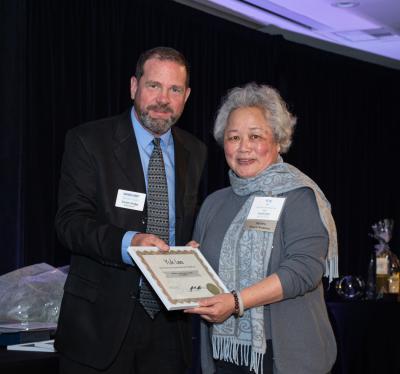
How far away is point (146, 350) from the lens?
2.67 m

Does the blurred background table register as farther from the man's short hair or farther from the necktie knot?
the man's short hair

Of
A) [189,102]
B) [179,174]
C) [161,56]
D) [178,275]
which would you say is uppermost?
[189,102]

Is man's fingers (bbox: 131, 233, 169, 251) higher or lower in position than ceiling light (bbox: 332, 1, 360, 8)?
lower

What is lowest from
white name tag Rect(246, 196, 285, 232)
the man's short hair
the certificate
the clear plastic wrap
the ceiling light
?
the clear plastic wrap

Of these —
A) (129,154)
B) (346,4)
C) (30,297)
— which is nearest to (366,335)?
(30,297)

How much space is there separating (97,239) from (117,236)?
0.23 feet

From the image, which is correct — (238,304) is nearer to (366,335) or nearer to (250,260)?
(250,260)

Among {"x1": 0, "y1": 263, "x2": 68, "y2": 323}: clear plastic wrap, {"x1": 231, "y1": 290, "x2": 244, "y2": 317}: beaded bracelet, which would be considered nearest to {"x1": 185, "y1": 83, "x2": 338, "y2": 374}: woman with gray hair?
{"x1": 231, "y1": 290, "x2": 244, "y2": 317}: beaded bracelet

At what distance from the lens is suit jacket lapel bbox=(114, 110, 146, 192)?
2.70m

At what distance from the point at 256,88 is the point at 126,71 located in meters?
3.17

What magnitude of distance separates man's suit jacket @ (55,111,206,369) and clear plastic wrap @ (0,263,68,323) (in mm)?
722

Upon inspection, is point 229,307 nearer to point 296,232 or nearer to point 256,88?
point 296,232

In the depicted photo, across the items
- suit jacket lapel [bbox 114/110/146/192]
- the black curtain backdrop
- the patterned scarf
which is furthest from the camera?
the black curtain backdrop

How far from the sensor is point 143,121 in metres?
2.80
